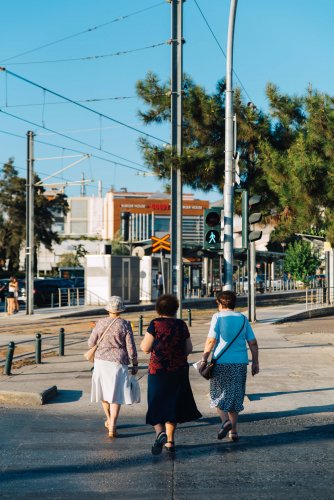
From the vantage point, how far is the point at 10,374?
13.9 metres

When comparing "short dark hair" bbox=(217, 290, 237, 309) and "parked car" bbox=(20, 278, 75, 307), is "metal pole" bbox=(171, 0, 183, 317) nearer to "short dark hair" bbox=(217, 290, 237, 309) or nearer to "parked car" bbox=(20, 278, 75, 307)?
"short dark hair" bbox=(217, 290, 237, 309)

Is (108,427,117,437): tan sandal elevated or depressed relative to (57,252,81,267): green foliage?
depressed

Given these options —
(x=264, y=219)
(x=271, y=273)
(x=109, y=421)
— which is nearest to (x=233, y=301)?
(x=109, y=421)

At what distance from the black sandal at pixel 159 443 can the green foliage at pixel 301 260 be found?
2473 inches

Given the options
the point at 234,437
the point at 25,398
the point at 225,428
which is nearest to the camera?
the point at 225,428

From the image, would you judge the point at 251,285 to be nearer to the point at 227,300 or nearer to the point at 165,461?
the point at 227,300

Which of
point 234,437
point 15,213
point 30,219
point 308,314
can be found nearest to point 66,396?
point 234,437

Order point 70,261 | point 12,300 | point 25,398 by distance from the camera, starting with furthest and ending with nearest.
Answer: point 70,261 < point 12,300 < point 25,398

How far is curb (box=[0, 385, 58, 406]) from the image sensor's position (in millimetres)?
11125

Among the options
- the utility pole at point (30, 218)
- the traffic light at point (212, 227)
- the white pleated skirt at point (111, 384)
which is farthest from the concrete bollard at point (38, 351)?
the utility pole at point (30, 218)

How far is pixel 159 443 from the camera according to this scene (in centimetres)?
777

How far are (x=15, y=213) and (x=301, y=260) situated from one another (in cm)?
2648

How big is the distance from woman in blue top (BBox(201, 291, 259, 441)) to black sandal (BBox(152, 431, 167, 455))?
0.74 m

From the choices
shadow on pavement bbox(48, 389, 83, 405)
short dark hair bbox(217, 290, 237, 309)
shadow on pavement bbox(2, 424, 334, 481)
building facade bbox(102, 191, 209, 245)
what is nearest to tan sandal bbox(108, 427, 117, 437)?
shadow on pavement bbox(2, 424, 334, 481)
